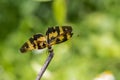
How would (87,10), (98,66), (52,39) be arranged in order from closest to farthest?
(52,39), (98,66), (87,10)

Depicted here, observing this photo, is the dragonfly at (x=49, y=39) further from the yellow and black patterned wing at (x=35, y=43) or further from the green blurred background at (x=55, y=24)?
the green blurred background at (x=55, y=24)

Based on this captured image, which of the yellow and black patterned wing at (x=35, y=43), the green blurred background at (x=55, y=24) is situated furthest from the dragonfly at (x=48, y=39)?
the green blurred background at (x=55, y=24)

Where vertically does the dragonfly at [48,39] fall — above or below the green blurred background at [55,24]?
above

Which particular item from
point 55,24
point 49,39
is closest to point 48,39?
point 49,39

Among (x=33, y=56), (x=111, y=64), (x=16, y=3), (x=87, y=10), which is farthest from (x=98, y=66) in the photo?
(x=87, y=10)

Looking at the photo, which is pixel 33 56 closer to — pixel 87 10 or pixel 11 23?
pixel 11 23

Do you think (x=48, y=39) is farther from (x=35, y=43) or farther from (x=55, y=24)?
(x=55, y=24)

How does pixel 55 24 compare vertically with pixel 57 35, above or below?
below
